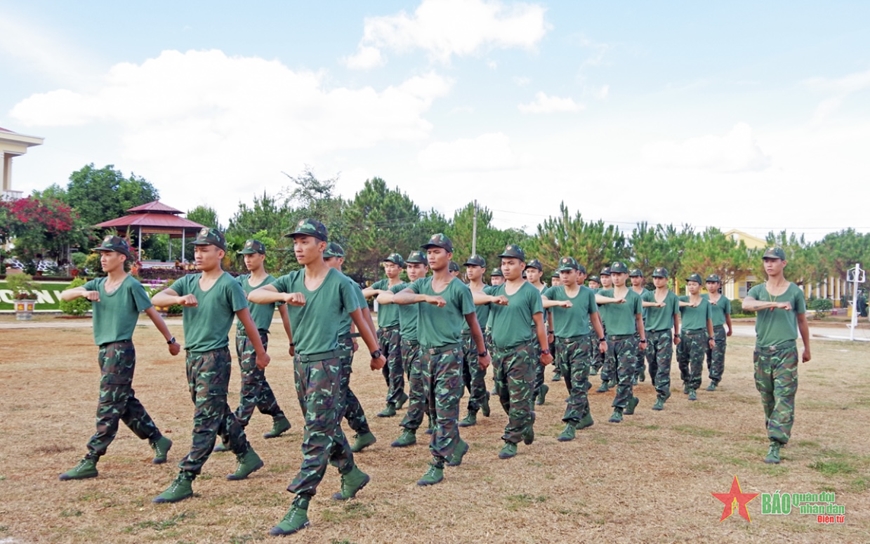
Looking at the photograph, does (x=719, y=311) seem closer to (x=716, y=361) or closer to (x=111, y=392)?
(x=716, y=361)

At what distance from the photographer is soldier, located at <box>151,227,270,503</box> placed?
5461 mm

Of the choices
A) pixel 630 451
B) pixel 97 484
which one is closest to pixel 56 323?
pixel 97 484

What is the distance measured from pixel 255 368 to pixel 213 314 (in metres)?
1.80

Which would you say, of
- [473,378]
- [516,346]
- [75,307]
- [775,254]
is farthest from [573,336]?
[75,307]

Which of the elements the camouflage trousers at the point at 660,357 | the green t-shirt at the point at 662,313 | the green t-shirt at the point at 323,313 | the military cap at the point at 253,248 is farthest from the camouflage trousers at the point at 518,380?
the green t-shirt at the point at 662,313

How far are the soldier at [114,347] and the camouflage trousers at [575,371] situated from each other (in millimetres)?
4536

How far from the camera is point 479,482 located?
6129 mm

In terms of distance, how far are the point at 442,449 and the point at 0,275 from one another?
34966 mm

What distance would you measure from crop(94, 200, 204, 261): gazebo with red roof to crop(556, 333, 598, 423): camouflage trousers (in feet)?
104

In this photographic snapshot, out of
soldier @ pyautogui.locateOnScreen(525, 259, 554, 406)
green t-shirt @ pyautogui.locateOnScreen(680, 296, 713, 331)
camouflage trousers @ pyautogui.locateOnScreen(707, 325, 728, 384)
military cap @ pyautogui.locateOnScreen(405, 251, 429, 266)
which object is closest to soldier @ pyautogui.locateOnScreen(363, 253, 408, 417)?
military cap @ pyautogui.locateOnScreen(405, 251, 429, 266)

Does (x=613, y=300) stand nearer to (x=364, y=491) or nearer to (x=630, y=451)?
(x=630, y=451)

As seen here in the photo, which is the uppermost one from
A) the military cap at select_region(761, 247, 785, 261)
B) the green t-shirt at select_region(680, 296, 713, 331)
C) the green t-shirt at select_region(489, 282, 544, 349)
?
the military cap at select_region(761, 247, 785, 261)

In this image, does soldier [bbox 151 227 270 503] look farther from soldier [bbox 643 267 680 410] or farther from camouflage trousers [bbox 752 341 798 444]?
soldier [bbox 643 267 680 410]

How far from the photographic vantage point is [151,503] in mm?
5316
